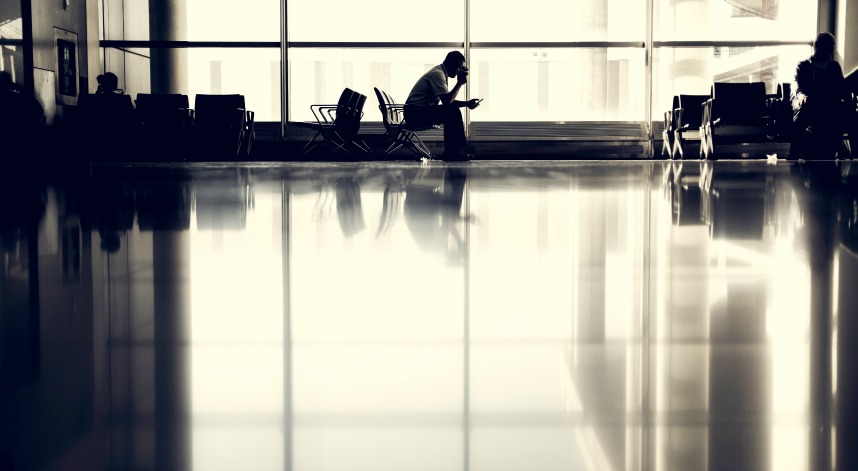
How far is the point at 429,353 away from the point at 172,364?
7.9 inches

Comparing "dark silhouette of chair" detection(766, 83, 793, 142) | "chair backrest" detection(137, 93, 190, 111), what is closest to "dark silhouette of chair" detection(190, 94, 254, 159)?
"chair backrest" detection(137, 93, 190, 111)

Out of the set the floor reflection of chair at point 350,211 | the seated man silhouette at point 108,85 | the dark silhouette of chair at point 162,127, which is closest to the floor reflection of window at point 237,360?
the floor reflection of chair at point 350,211

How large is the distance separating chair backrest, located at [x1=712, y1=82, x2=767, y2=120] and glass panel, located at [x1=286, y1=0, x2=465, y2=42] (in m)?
3.98

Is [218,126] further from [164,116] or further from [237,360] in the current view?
[237,360]

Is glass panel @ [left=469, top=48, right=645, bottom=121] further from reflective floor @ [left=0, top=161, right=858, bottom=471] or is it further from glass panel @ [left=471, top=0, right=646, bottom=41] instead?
reflective floor @ [left=0, top=161, right=858, bottom=471]

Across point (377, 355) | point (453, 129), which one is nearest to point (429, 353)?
point (377, 355)

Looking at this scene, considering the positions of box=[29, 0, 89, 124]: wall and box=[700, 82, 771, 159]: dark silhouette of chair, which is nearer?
box=[700, 82, 771, 159]: dark silhouette of chair

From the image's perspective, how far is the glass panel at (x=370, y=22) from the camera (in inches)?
484

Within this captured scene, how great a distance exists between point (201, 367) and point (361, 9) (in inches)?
480

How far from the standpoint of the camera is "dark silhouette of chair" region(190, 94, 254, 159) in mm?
10406

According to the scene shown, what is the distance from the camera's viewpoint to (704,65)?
491 inches

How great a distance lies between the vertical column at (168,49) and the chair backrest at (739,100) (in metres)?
7.00

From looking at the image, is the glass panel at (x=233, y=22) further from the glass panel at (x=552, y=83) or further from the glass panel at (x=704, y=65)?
the glass panel at (x=704, y=65)

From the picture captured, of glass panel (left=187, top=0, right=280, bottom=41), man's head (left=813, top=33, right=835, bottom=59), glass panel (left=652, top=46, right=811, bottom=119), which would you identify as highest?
glass panel (left=187, top=0, right=280, bottom=41)
